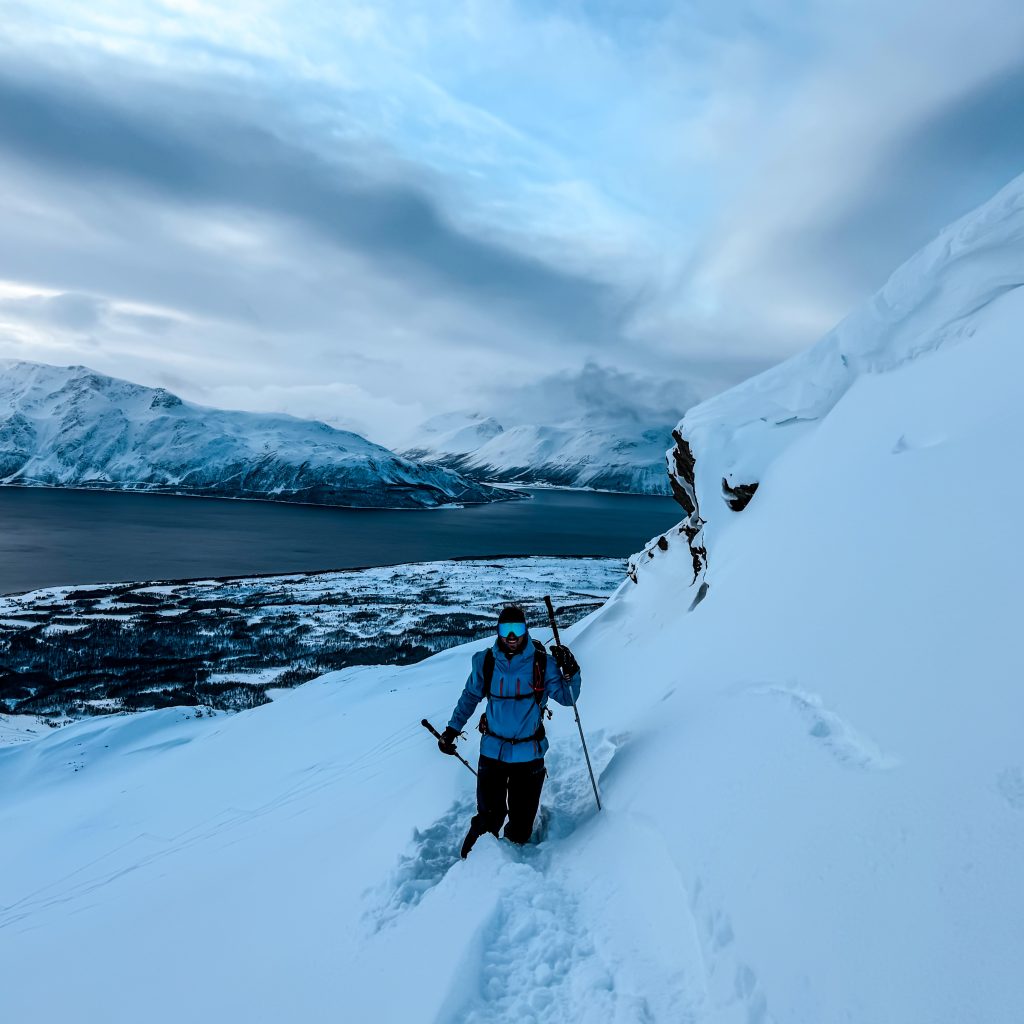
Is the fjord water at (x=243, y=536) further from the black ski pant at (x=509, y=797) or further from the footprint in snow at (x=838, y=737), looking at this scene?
the footprint in snow at (x=838, y=737)

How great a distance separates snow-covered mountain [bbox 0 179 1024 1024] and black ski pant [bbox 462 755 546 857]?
0.21 meters

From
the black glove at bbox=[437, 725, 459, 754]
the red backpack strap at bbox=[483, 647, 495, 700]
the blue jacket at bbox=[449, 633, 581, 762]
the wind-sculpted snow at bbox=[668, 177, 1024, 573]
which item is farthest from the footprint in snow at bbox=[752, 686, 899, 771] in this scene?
the wind-sculpted snow at bbox=[668, 177, 1024, 573]

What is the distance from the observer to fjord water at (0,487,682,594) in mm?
75150

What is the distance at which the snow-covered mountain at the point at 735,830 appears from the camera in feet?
11.6

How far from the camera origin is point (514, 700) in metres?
5.84

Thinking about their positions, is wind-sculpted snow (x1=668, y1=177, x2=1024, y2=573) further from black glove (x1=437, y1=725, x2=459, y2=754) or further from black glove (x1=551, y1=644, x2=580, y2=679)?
black glove (x1=437, y1=725, x2=459, y2=754)

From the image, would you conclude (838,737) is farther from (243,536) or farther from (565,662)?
(243,536)

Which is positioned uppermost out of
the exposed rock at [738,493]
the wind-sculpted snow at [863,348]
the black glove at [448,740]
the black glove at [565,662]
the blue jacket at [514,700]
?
the wind-sculpted snow at [863,348]

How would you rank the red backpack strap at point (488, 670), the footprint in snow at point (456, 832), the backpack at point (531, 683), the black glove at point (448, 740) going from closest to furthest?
the footprint in snow at point (456, 832) → the backpack at point (531, 683) → the red backpack strap at point (488, 670) → the black glove at point (448, 740)

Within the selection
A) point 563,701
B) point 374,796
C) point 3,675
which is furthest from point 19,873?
point 3,675

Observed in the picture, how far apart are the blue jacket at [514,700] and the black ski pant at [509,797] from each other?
13 cm

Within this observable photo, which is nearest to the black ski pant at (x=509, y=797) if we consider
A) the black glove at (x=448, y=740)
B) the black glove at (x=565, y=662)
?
the black glove at (x=448, y=740)

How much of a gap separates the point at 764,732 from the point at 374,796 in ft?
21.8

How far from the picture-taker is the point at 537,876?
5246 mm
